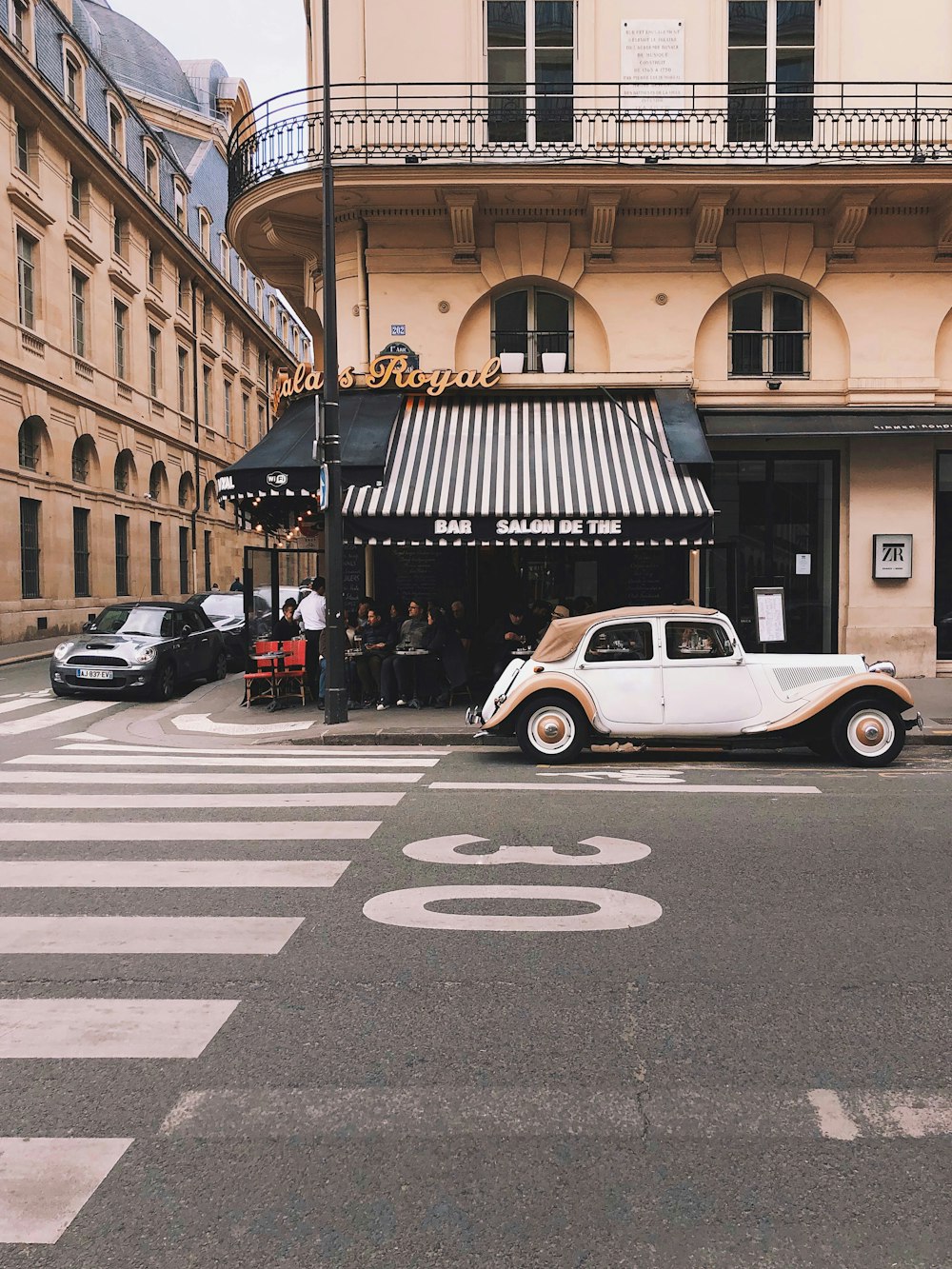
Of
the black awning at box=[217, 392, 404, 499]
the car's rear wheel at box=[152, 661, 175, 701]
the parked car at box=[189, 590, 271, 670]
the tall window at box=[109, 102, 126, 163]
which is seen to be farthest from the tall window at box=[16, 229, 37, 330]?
the black awning at box=[217, 392, 404, 499]

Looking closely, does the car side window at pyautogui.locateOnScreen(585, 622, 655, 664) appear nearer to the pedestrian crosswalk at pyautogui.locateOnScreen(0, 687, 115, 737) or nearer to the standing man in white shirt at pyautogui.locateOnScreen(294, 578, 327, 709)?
the standing man in white shirt at pyautogui.locateOnScreen(294, 578, 327, 709)

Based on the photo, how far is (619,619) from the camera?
10.1 m

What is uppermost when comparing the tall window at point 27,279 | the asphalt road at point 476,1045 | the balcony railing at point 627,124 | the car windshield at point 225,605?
the tall window at point 27,279

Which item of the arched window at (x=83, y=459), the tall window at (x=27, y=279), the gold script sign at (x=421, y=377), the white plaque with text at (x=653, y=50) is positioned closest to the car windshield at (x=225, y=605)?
the gold script sign at (x=421, y=377)

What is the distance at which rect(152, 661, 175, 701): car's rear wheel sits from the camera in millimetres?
15961

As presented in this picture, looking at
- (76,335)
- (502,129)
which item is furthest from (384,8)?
(76,335)

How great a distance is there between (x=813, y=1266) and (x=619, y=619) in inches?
311

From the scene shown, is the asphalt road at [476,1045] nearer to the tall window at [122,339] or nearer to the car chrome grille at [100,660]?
the car chrome grille at [100,660]

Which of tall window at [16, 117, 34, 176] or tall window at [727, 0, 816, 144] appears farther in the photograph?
tall window at [16, 117, 34, 176]

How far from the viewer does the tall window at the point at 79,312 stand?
32906 mm

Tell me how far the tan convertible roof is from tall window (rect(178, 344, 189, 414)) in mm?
36459

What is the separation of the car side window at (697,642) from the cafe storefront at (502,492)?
327 cm

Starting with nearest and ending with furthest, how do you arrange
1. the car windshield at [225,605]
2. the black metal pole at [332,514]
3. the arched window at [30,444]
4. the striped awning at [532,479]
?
the black metal pole at [332,514]
the striped awning at [532,479]
the car windshield at [225,605]
the arched window at [30,444]

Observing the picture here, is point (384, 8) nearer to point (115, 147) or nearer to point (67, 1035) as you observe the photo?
point (67, 1035)
